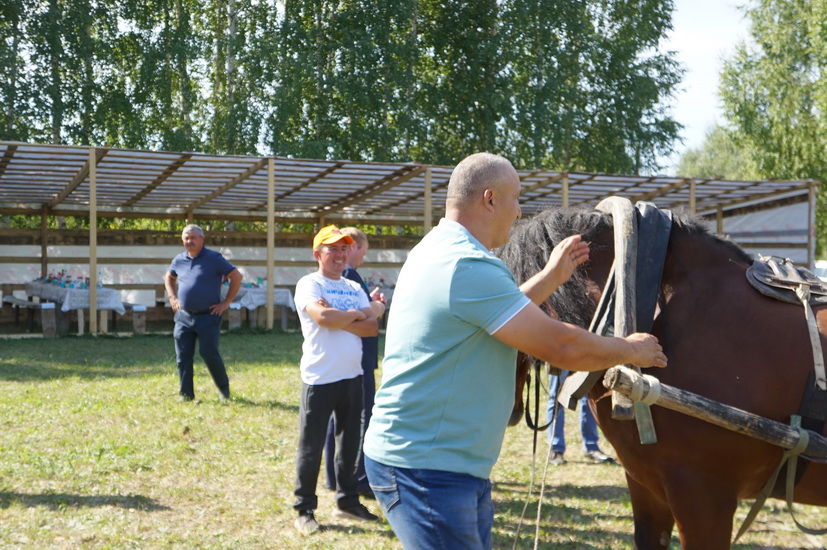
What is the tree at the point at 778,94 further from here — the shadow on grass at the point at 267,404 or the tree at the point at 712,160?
the shadow on grass at the point at 267,404

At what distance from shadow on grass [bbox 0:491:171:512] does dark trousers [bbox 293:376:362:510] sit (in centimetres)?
111

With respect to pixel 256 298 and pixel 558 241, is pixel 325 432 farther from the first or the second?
pixel 256 298

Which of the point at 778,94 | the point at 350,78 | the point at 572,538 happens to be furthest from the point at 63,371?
the point at 778,94

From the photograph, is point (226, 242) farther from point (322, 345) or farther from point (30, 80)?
point (322, 345)

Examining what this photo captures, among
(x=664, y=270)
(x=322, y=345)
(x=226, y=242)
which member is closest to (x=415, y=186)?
(x=226, y=242)

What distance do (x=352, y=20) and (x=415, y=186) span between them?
8.38 meters

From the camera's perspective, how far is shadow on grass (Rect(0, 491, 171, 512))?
17.0 ft

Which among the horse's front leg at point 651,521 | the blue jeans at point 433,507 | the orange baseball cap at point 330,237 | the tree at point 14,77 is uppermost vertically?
the tree at point 14,77

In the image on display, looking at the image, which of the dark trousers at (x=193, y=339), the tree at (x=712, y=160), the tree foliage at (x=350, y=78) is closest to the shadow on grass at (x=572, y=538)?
the dark trousers at (x=193, y=339)

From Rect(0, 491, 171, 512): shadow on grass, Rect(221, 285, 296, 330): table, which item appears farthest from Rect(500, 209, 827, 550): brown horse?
Rect(221, 285, 296, 330): table

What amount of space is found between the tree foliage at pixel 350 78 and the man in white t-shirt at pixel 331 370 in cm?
1817

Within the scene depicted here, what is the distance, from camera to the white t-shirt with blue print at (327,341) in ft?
15.8

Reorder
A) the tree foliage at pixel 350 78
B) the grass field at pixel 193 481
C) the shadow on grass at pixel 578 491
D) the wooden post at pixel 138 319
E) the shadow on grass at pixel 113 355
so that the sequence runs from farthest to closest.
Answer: the tree foliage at pixel 350 78 → the wooden post at pixel 138 319 → the shadow on grass at pixel 113 355 → the shadow on grass at pixel 578 491 → the grass field at pixel 193 481

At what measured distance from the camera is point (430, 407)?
215cm
